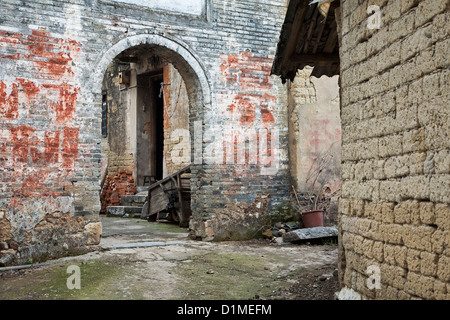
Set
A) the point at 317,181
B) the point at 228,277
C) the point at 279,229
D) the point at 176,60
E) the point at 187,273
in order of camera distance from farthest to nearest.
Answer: the point at 317,181 < the point at 279,229 < the point at 176,60 < the point at 187,273 < the point at 228,277

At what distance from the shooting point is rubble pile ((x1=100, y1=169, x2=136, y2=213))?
14.6 m

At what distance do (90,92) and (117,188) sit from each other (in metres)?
7.78

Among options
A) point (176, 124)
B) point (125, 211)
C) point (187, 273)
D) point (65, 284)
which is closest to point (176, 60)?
point (187, 273)

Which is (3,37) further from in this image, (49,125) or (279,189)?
(279,189)

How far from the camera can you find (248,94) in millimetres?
8711

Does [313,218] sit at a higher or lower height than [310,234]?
higher

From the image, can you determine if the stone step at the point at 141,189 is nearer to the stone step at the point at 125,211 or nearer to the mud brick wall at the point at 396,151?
the stone step at the point at 125,211

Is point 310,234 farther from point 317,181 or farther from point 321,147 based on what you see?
point 321,147

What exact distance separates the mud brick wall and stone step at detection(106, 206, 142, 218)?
940 cm

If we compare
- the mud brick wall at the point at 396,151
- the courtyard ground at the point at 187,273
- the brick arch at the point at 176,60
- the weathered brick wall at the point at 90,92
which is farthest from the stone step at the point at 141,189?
the mud brick wall at the point at 396,151

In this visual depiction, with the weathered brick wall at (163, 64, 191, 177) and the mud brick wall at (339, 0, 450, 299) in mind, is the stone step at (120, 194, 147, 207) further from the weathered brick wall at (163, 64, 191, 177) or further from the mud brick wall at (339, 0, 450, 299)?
the mud brick wall at (339, 0, 450, 299)

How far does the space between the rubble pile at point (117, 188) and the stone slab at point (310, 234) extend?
7876mm

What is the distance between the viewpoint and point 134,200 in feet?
44.9
